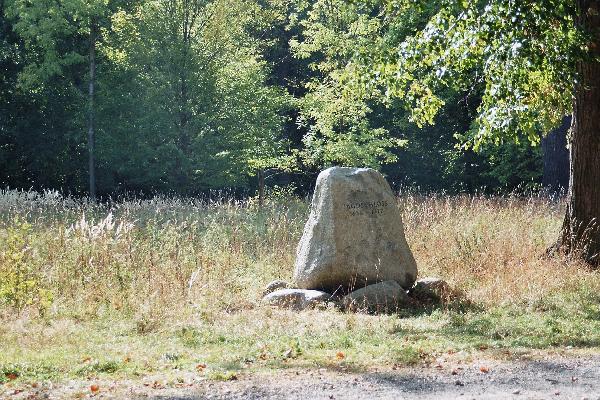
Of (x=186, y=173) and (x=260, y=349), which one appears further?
(x=186, y=173)

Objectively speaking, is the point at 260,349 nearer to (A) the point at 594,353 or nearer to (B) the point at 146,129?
(A) the point at 594,353

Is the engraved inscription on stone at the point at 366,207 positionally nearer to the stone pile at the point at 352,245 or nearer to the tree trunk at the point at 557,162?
the stone pile at the point at 352,245

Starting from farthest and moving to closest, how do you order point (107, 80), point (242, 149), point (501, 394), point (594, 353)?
point (107, 80)
point (242, 149)
point (594, 353)
point (501, 394)

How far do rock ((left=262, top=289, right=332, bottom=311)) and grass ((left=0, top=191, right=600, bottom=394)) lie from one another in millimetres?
285

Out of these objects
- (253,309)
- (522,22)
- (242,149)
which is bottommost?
(253,309)

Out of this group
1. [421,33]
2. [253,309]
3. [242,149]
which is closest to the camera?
[253,309]

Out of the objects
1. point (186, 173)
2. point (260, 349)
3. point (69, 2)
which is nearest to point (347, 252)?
point (260, 349)

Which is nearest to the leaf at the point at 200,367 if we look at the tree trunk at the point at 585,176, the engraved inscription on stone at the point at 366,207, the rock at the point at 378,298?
the rock at the point at 378,298

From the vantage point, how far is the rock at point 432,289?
10.1m

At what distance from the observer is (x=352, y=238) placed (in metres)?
10.2

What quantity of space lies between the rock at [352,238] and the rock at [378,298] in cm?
36

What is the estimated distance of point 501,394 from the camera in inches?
223

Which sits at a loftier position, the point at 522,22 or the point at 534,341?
the point at 522,22

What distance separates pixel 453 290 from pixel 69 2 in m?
18.4
